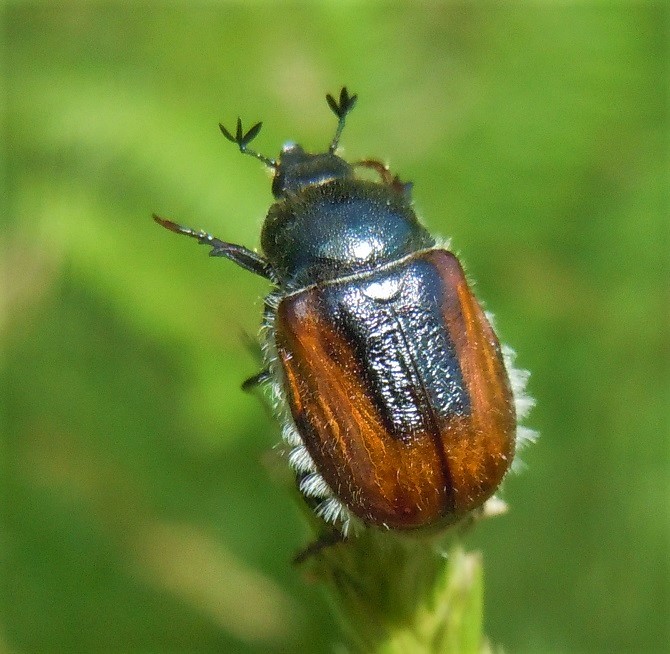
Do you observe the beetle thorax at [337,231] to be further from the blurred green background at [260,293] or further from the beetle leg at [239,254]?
the blurred green background at [260,293]

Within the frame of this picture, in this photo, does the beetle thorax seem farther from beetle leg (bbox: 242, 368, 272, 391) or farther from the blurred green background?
the blurred green background

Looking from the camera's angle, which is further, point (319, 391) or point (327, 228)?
point (327, 228)

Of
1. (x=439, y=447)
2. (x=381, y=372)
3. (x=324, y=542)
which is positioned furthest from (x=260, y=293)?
(x=324, y=542)

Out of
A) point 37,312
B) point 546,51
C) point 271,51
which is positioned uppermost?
point 271,51

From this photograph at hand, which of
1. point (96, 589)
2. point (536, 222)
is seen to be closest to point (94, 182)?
point (96, 589)

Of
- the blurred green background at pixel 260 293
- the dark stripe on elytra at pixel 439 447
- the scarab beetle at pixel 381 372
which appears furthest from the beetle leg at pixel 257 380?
the blurred green background at pixel 260 293

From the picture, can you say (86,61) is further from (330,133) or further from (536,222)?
(536,222)
